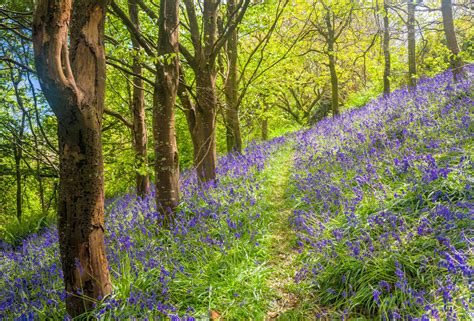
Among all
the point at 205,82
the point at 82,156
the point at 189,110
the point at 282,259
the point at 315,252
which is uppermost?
the point at 205,82

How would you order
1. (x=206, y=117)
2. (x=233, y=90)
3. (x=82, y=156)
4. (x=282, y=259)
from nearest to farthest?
(x=82, y=156)
(x=282, y=259)
(x=206, y=117)
(x=233, y=90)

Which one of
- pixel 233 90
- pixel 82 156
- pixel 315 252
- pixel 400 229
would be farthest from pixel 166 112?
pixel 233 90

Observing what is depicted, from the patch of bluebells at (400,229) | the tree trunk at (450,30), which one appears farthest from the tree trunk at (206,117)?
the tree trunk at (450,30)

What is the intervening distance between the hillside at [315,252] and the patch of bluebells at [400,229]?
0.02m

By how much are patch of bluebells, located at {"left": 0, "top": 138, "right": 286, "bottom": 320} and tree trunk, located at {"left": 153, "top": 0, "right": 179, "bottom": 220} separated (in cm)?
28

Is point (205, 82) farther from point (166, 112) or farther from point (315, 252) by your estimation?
point (315, 252)

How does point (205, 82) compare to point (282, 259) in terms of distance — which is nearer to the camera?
point (282, 259)

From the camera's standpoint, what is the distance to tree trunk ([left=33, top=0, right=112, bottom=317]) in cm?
277

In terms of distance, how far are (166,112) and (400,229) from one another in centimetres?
338

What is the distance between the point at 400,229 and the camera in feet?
11.7

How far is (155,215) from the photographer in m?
5.08

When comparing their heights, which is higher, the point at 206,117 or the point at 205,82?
the point at 205,82

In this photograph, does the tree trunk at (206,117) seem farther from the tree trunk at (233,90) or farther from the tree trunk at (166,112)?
the tree trunk at (233,90)

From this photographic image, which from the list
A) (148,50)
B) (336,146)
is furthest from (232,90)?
(148,50)
